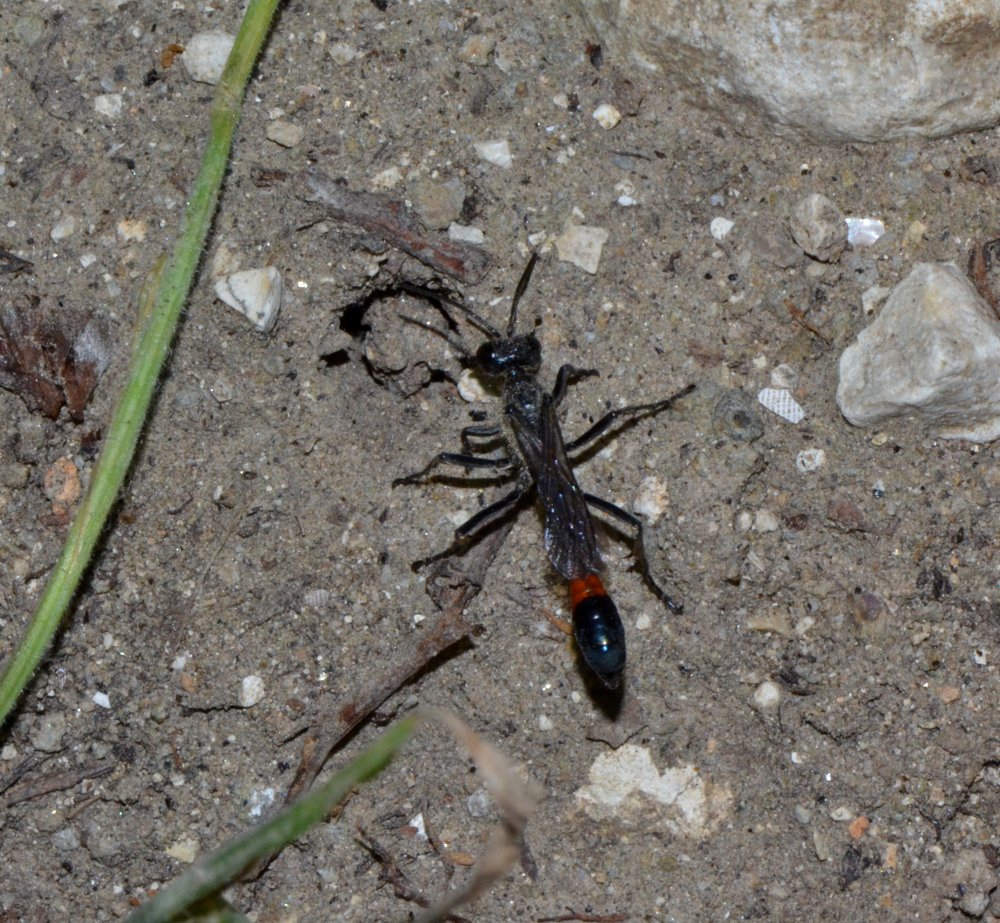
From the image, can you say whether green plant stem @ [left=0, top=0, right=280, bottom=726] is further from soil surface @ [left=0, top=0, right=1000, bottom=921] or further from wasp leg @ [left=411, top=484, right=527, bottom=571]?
wasp leg @ [left=411, top=484, right=527, bottom=571]

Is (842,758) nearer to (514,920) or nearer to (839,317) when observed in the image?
(514,920)

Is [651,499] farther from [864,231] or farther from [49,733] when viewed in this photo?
[49,733]

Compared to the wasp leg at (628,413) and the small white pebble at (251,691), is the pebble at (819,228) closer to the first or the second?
the wasp leg at (628,413)

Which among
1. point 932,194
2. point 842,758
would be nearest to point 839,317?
point 932,194

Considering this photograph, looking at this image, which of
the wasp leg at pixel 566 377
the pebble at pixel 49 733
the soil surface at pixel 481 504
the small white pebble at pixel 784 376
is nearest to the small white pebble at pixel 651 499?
the soil surface at pixel 481 504

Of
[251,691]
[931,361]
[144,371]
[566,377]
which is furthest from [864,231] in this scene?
[251,691]

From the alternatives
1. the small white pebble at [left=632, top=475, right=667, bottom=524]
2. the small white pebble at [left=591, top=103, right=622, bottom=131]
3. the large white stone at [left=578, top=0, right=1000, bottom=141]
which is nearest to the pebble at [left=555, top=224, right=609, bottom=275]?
the small white pebble at [left=591, top=103, right=622, bottom=131]

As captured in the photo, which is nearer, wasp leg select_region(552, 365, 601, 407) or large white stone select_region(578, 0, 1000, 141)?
large white stone select_region(578, 0, 1000, 141)
